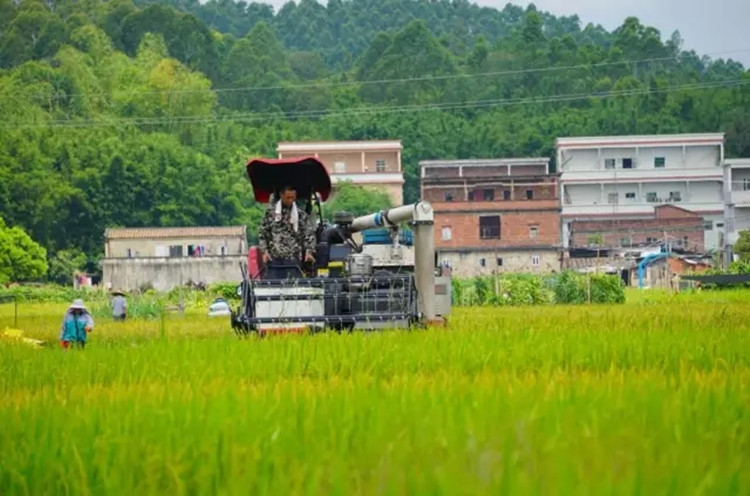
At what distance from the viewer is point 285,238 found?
18.0m

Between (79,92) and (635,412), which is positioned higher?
(79,92)

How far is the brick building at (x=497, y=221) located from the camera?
7356 centimetres

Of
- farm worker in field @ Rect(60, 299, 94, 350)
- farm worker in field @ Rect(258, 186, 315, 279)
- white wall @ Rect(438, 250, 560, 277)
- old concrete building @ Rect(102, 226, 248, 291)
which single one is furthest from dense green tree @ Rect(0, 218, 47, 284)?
farm worker in field @ Rect(258, 186, 315, 279)

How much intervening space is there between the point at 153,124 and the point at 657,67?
56093 millimetres

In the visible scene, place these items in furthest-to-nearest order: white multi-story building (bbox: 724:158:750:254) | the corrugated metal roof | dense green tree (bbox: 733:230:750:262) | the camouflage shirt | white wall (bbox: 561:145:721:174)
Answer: white wall (bbox: 561:145:721:174)
white multi-story building (bbox: 724:158:750:254)
dense green tree (bbox: 733:230:750:262)
the corrugated metal roof
the camouflage shirt

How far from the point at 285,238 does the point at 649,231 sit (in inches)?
2519

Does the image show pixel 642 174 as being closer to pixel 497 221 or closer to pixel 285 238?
pixel 497 221

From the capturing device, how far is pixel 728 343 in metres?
11.6

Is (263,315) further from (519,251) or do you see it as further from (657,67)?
(657,67)

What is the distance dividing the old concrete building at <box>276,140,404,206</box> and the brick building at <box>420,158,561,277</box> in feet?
31.0

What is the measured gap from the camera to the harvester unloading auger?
1700cm

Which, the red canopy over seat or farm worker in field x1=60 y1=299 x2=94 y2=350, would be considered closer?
farm worker in field x1=60 y1=299 x2=94 y2=350

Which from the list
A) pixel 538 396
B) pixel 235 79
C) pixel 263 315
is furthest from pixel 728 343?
pixel 235 79

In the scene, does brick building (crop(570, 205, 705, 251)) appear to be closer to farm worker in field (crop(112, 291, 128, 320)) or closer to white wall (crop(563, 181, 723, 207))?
white wall (crop(563, 181, 723, 207))
